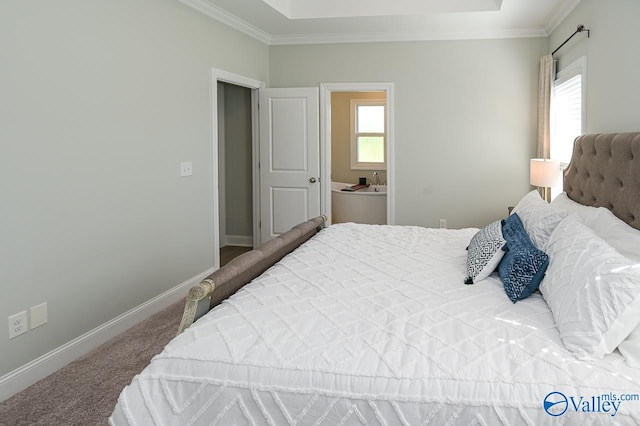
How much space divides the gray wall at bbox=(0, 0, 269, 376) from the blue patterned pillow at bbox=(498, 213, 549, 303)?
2472 mm

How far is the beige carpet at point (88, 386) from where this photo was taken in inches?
90.5

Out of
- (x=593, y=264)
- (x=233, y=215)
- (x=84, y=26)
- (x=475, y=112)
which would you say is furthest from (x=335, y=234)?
(x=233, y=215)

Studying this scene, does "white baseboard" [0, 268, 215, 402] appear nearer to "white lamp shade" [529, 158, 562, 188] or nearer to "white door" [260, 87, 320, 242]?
"white door" [260, 87, 320, 242]

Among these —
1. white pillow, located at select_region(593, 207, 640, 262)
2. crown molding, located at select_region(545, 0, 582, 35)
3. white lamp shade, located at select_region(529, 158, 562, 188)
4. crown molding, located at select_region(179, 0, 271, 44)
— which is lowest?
white pillow, located at select_region(593, 207, 640, 262)

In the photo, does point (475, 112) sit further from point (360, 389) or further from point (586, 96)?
point (360, 389)

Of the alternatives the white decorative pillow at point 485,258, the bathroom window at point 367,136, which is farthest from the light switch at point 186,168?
the bathroom window at point 367,136

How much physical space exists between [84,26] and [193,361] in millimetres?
2401

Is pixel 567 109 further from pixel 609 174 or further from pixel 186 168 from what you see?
pixel 186 168

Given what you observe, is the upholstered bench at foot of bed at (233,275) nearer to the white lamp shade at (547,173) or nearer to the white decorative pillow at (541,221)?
the white decorative pillow at (541,221)

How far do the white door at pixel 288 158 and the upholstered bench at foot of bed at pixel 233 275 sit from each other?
2.41m

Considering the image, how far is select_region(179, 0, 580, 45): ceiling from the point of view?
443cm

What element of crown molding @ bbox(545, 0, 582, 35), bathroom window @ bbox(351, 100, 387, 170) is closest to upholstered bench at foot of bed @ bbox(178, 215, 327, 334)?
crown molding @ bbox(545, 0, 582, 35)

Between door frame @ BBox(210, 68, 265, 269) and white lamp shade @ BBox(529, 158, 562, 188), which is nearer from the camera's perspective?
white lamp shade @ BBox(529, 158, 562, 188)

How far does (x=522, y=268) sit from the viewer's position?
2098 millimetres
